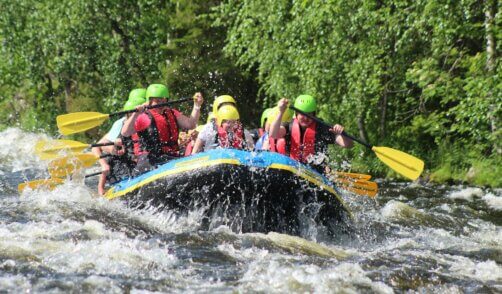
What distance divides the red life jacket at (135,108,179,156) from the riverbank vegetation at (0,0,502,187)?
4757 millimetres

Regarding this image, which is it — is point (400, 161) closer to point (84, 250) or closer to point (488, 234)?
point (488, 234)

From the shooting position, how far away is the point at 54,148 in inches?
412

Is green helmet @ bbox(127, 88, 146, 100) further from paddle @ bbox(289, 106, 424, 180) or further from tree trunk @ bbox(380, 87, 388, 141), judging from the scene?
tree trunk @ bbox(380, 87, 388, 141)

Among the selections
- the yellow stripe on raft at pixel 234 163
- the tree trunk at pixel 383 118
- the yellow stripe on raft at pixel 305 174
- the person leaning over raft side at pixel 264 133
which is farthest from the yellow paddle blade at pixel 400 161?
the tree trunk at pixel 383 118

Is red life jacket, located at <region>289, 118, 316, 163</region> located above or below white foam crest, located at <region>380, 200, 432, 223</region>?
above

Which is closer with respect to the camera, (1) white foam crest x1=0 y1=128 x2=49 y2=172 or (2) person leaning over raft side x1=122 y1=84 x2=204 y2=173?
(2) person leaning over raft side x1=122 y1=84 x2=204 y2=173

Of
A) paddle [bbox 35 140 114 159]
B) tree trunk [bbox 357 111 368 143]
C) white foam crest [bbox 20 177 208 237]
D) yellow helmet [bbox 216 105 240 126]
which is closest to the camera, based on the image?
white foam crest [bbox 20 177 208 237]

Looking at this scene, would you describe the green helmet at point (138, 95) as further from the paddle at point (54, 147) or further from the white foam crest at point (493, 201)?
the white foam crest at point (493, 201)

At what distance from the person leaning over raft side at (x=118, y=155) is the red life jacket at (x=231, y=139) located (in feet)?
5.14

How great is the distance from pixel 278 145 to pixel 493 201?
3977mm

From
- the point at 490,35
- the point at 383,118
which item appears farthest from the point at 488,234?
the point at 383,118

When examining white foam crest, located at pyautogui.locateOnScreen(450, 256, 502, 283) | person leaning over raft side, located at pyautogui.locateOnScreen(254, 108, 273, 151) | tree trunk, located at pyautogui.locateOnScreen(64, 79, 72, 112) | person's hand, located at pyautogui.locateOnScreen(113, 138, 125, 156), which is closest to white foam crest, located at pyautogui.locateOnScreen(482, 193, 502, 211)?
person leaning over raft side, located at pyautogui.locateOnScreen(254, 108, 273, 151)

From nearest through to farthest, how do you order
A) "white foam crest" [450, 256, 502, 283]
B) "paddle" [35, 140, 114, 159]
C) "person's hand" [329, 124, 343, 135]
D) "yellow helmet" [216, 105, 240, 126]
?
"white foam crest" [450, 256, 502, 283], "yellow helmet" [216, 105, 240, 126], "person's hand" [329, 124, 343, 135], "paddle" [35, 140, 114, 159]

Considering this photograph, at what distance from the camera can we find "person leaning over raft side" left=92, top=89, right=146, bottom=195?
10.1m
